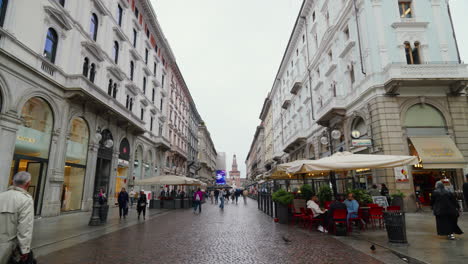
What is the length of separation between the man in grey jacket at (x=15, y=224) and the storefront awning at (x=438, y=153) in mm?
18455

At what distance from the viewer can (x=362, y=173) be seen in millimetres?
18688

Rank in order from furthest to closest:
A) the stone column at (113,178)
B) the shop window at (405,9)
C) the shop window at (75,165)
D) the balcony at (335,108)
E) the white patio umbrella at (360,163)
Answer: the stone column at (113,178) → the balcony at (335,108) → the shop window at (405,9) → the shop window at (75,165) → the white patio umbrella at (360,163)

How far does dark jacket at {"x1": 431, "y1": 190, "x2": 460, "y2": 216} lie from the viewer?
7.73 m

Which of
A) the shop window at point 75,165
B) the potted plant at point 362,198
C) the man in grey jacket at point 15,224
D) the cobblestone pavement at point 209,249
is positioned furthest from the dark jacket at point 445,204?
the shop window at point 75,165

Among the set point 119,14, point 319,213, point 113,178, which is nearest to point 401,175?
point 319,213

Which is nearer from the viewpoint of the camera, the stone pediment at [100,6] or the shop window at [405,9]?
the shop window at [405,9]

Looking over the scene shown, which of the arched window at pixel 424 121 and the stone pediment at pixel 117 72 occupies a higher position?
the stone pediment at pixel 117 72

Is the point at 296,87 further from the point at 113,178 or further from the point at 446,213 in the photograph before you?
the point at 446,213

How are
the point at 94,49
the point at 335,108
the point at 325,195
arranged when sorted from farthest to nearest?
1. the point at 335,108
2. the point at 94,49
3. the point at 325,195

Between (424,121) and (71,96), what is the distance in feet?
72.4

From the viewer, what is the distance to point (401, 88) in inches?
679

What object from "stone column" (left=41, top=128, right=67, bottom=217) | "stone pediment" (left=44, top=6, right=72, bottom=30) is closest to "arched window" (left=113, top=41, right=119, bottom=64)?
"stone pediment" (left=44, top=6, right=72, bottom=30)

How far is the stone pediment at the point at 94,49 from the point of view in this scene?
1814 centimetres

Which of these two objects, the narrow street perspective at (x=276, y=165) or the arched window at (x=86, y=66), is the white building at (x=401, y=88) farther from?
the arched window at (x=86, y=66)
